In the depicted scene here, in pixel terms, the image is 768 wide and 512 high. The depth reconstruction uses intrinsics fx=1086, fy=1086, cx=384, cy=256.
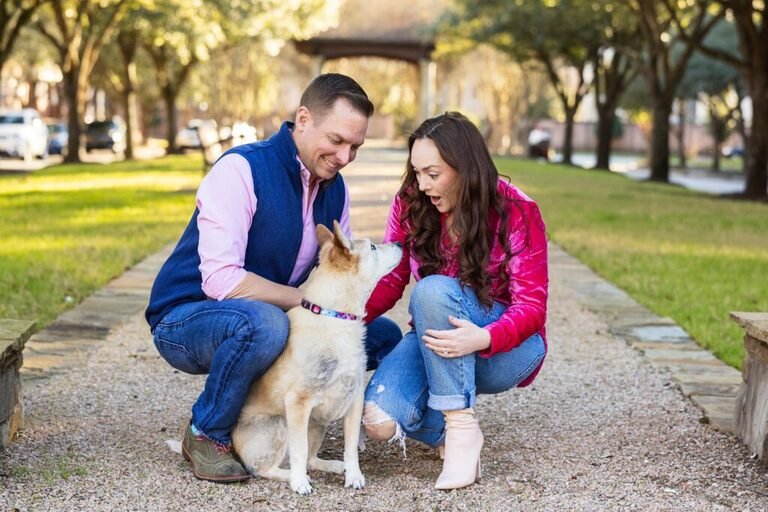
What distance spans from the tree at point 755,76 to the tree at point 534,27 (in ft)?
36.7

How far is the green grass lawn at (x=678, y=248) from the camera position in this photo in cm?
870

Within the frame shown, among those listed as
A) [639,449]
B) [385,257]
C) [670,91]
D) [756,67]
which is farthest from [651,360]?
[670,91]

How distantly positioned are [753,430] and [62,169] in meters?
25.7

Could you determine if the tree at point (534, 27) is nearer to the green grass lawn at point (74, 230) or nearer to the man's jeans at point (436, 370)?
the green grass lawn at point (74, 230)

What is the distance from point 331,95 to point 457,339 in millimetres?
1093

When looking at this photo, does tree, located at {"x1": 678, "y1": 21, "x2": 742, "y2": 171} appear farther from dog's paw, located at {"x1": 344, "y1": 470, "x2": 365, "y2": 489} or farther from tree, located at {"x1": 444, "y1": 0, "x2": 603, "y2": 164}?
dog's paw, located at {"x1": 344, "y1": 470, "x2": 365, "y2": 489}

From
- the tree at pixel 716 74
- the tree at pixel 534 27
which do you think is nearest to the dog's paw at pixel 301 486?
the tree at pixel 534 27

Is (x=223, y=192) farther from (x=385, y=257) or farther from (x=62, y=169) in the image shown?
(x=62, y=169)

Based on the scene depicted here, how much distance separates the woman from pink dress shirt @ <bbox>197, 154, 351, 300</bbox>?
2.22ft

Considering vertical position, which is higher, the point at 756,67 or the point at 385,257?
the point at 756,67

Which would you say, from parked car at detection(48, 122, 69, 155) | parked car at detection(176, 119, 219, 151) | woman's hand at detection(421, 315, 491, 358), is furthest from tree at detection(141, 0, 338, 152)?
woman's hand at detection(421, 315, 491, 358)

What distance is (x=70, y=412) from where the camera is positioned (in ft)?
17.8

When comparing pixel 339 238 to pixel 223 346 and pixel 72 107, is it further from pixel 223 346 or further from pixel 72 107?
pixel 72 107

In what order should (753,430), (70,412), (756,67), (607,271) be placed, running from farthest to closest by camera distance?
(756,67), (607,271), (70,412), (753,430)
